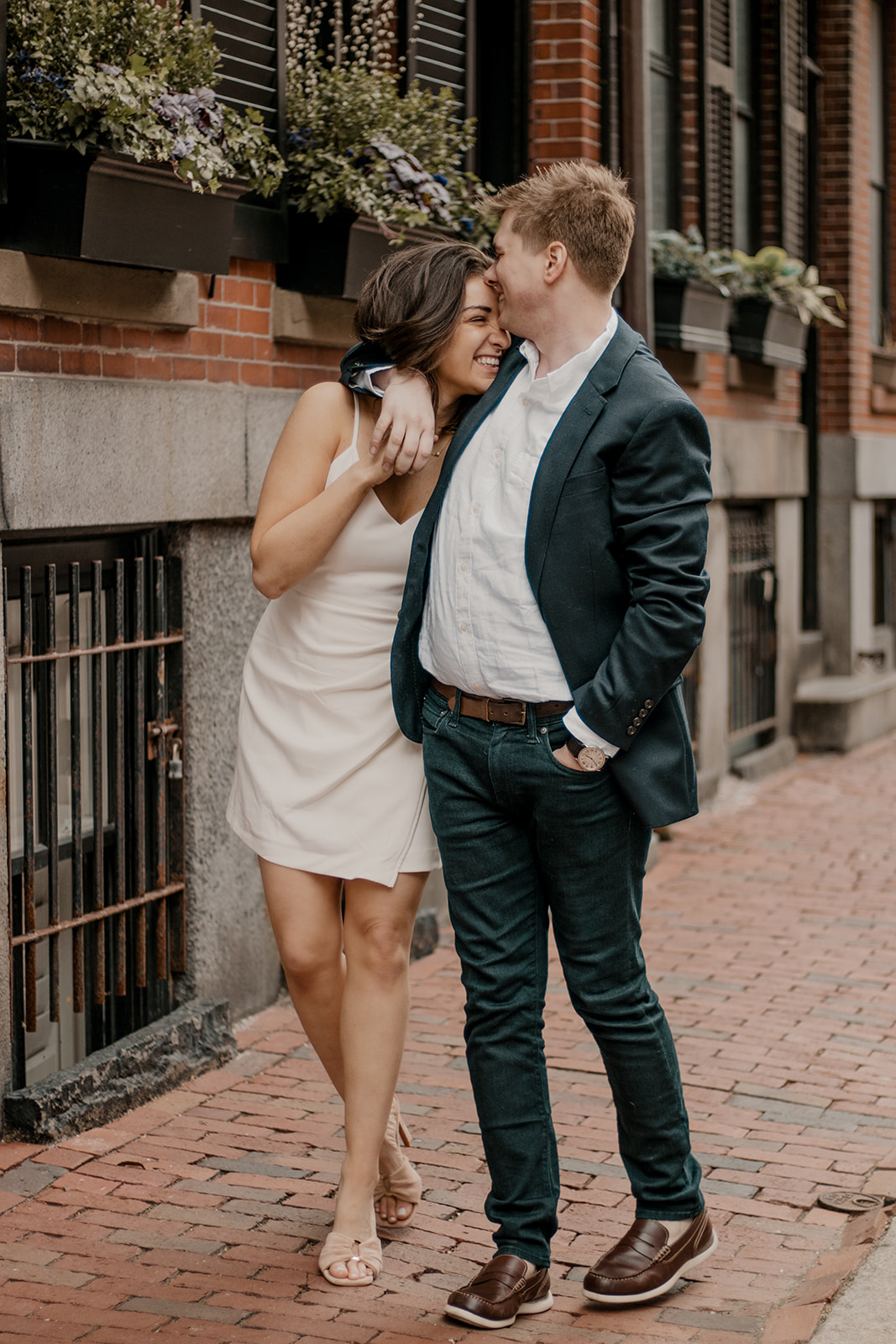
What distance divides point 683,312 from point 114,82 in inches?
191

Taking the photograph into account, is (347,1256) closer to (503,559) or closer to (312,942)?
(312,942)

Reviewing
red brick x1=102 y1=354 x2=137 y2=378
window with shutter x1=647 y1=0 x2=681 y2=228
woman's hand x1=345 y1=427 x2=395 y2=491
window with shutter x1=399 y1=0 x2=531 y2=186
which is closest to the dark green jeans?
woman's hand x1=345 y1=427 x2=395 y2=491

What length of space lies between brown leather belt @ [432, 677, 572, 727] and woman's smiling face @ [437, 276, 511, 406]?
0.64 m

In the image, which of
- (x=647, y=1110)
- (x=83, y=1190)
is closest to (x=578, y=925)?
(x=647, y=1110)

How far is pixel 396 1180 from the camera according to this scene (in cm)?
371

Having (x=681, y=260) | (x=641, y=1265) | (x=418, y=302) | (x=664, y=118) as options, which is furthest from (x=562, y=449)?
(x=664, y=118)

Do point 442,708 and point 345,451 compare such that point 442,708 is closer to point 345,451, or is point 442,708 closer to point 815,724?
point 345,451

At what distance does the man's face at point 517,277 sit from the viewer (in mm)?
3109

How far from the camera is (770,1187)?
13.2 ft

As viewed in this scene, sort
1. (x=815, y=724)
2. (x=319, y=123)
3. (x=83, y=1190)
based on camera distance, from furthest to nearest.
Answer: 1. (x=815, y=724)
2. (x=319, y=123)
3. (x=83, y=1190)

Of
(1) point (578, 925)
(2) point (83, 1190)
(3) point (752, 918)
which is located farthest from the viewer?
(3) point (752, 918)

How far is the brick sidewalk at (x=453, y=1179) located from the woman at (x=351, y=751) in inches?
9.1

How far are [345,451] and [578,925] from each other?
106 centimetres

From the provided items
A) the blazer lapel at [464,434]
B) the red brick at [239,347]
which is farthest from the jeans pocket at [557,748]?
the red brick at [239,347]
